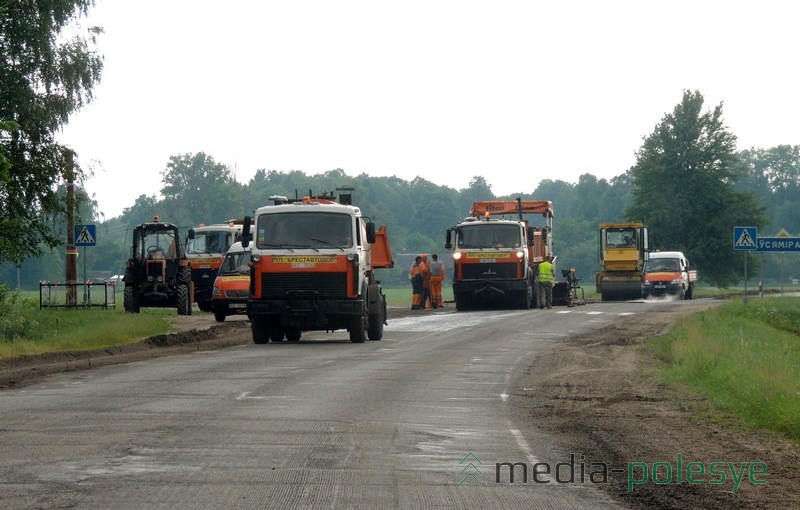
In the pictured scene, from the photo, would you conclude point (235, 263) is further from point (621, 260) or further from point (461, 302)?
point (621, 260)

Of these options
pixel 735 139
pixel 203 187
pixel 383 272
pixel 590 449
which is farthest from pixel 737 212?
pixel 203 187

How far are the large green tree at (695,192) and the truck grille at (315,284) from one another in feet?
207

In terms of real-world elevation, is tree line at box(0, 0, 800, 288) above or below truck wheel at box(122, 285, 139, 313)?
above

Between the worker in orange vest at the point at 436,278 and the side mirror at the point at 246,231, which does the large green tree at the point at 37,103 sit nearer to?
the side mirror at the point at 246,231

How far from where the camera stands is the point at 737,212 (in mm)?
85188

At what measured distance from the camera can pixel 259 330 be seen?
26.1 metres

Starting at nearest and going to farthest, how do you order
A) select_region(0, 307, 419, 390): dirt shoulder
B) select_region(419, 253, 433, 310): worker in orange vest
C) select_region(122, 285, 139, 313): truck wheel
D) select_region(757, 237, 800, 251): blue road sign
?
select_region(0, 307, 419, 390): dirt shoulder
select_region(122, 285, 139, 313): truck wheel
select_region(757, 237, 800, 251): blue road sign
select_region(419, 253, 433, 310): worker in orange vest

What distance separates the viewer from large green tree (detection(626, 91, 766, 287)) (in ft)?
279

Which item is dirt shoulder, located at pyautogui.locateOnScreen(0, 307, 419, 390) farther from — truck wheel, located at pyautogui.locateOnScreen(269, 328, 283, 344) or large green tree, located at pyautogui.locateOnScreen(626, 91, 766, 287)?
large green tree, located at pyautogui.locateOnScreen(626, 91, 766, 287)

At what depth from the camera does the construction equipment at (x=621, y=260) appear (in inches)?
2261

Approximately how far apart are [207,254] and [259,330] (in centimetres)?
1573

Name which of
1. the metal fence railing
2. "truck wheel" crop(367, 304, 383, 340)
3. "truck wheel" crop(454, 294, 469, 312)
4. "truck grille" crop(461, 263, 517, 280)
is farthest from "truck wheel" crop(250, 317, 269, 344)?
"truck wheel" crop(454, 294, 469, 312)

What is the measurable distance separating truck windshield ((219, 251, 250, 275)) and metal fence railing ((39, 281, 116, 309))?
5.82m

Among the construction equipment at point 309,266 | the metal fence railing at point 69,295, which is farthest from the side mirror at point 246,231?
the metal fence railing at point 69,295
